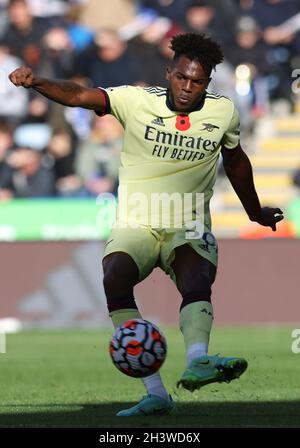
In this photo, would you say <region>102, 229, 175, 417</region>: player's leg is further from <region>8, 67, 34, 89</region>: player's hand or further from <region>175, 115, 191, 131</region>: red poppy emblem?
<region>8, 67, 34, 89</region>: player's hand

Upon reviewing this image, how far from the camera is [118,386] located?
10.2m

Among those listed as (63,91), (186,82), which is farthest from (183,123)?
(63,91)

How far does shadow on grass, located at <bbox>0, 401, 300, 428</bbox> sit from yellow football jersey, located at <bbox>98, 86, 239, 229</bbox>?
49.7 inches

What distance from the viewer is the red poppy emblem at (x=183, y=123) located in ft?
25.8

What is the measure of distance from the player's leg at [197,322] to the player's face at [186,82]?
3.01 ft

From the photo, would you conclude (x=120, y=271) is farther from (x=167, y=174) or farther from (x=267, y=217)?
(x=267, y=217)

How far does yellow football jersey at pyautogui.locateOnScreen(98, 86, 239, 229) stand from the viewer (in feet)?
25.8

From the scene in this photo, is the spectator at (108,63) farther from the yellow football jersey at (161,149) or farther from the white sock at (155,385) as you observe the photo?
the white sock at (155,385)

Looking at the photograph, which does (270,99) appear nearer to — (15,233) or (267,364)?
(15,233)

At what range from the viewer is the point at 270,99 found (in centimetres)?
2031

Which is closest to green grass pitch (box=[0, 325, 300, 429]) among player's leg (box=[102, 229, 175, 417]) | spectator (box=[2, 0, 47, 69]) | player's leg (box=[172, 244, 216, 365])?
player's leg (box=[102, 229, 175, 417])

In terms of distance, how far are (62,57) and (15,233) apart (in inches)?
139

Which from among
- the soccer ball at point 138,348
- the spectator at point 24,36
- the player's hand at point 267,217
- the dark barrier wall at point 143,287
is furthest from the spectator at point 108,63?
the soccer ball at point 138,348
